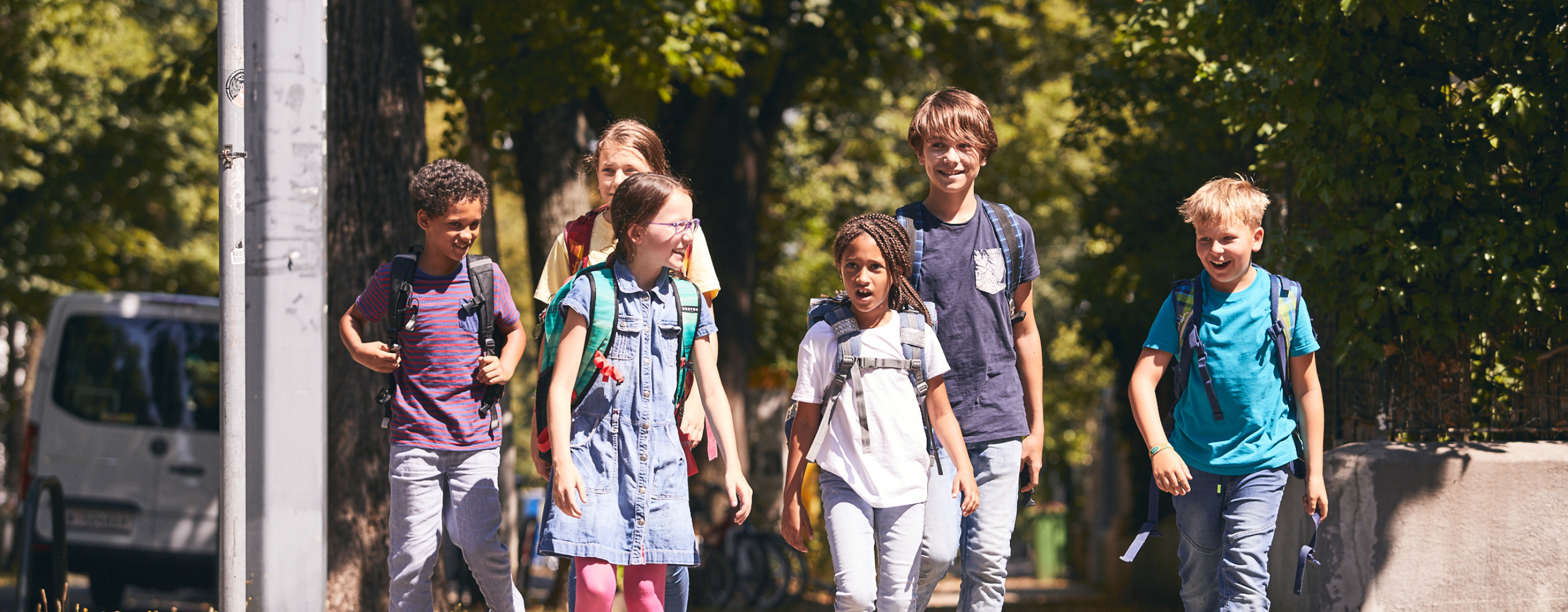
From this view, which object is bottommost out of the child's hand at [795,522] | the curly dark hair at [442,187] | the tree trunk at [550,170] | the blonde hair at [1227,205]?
the child's hand at [795,522]

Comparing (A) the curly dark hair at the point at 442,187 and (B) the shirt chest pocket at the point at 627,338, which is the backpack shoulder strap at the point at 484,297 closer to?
(A) the curly dark hair at the point at 442,187

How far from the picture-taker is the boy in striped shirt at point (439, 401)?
4520mm

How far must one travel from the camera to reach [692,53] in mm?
9844

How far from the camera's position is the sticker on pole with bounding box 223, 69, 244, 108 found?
13.4ft

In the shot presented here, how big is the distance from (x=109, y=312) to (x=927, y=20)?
7839mm

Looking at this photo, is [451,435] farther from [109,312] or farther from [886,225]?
[109,312]

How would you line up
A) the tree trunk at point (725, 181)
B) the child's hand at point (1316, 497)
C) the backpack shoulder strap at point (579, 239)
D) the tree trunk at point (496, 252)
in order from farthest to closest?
1. the tree trunk at point (725, 181)
2. the tree trunk at point (496, 252)
3. the backpack shoulder strap at point (579, 239)
4. the child's hand at point (1316, 497)

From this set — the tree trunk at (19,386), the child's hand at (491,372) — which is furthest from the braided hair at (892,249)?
the tree trunk at (19,386)

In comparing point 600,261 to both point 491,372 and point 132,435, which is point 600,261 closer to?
point 491,372

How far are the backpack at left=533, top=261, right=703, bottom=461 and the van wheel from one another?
722cm

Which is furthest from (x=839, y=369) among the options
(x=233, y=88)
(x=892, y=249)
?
(x=233, y=88)

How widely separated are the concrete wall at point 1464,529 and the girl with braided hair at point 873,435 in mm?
2589

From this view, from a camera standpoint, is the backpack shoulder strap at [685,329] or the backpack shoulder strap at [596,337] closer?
the backpack shoulder strap at [596,337]

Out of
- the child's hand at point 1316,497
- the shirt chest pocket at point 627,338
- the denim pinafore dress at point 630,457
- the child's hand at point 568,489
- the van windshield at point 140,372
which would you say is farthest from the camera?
the van windshield at point 140,372
